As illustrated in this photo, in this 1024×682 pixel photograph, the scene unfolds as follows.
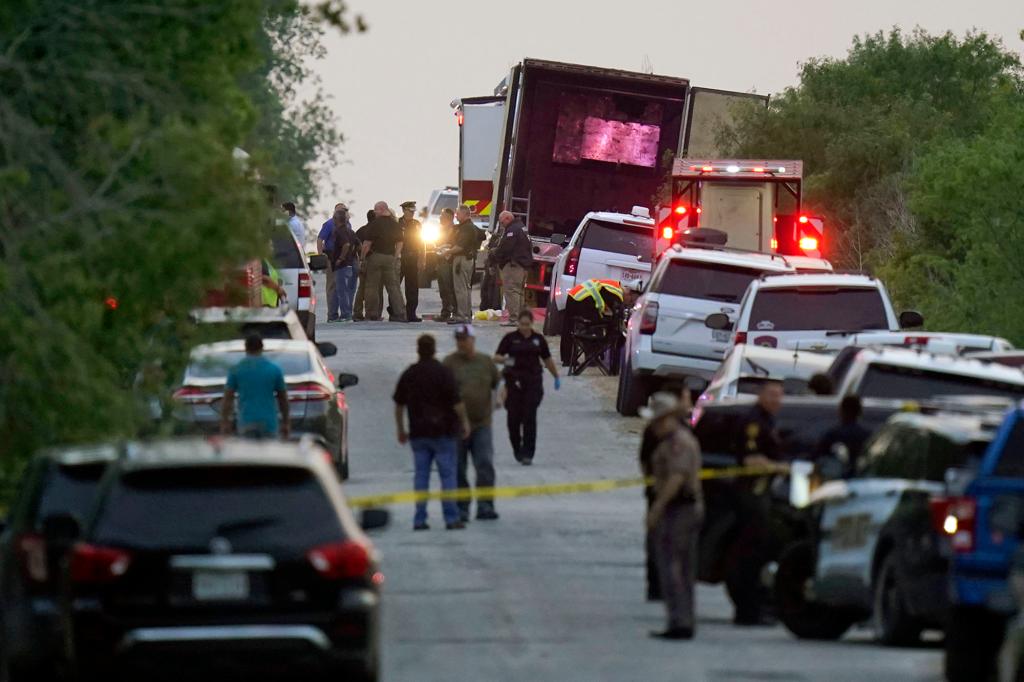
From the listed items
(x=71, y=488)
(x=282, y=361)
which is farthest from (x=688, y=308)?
(x=71, y=488)

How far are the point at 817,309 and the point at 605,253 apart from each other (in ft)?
34.5

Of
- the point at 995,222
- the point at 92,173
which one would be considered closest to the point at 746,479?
the point at 92,173

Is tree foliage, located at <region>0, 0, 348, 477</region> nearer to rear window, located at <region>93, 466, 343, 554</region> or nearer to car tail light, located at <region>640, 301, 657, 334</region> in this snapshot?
rear window, located at <region>93, 466, 343, 554</region>

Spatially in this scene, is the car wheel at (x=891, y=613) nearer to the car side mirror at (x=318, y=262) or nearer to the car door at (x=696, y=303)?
the car door at (x=696, y=303)

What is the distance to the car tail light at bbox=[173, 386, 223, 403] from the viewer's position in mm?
24547

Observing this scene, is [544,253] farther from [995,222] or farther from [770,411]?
[770,411]

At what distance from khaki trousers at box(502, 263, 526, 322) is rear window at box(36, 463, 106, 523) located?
27890 millimetres

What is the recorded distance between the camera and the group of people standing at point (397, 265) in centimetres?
4188

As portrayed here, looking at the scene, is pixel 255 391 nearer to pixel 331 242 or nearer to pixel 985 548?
pixel 985 548

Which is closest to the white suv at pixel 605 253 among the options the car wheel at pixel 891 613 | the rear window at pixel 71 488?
the car wheel at pixel 891 613

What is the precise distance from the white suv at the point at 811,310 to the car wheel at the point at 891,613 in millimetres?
11501

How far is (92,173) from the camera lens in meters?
18.2

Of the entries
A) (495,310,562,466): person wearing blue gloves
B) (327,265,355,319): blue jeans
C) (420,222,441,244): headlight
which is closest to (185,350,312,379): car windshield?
(495,310,562,466): person wearing blue gloves

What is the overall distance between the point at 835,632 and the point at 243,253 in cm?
437
